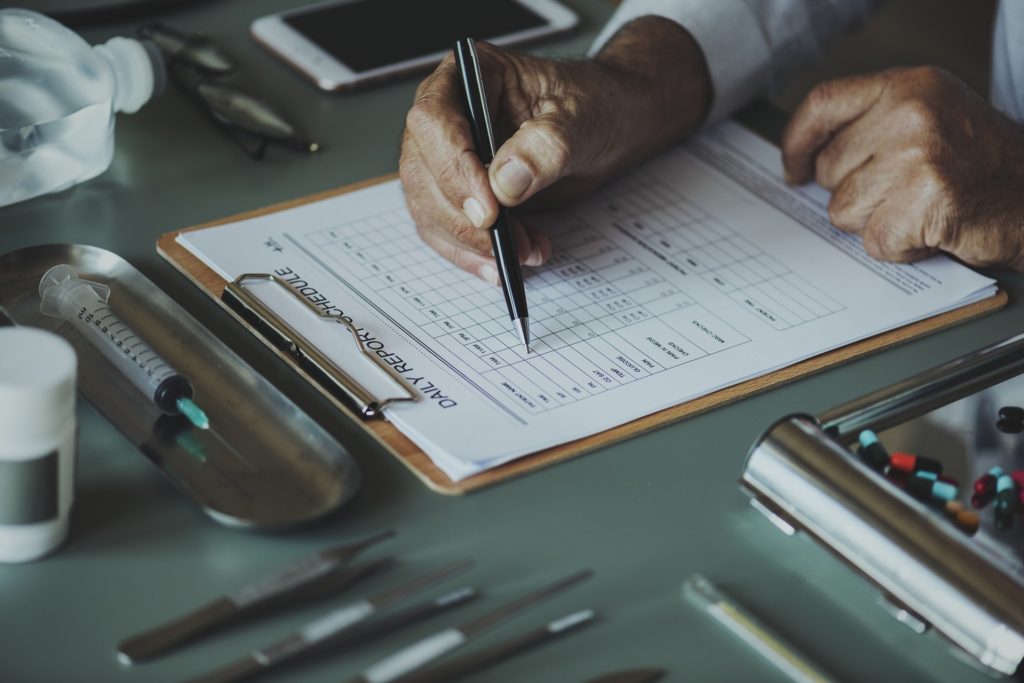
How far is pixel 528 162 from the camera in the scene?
838 millimetres

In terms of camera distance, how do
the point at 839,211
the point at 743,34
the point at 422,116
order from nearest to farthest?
1. the point at 422,116
2. the point at 839,211
3. the point at 743,34

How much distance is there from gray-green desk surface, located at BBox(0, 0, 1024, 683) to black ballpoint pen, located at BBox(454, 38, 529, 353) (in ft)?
0.44

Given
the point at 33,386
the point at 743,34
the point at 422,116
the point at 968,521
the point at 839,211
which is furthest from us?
the point at 743,34

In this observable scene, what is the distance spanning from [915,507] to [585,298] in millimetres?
307

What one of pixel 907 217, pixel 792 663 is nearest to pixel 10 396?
pixel 792 663

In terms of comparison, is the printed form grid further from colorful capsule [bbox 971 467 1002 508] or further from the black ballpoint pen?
colorful capsule [bbox 971 467 1002 508]

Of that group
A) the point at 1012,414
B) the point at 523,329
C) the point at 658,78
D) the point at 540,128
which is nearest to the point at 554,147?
the point at 540,128

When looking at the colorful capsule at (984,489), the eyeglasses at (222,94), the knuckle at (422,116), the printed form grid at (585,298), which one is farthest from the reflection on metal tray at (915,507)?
the eyeglasses at (222,94)

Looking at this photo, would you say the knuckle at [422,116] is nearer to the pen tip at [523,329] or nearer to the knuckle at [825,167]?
the pen tip at [523,329]

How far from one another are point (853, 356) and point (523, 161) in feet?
0.88

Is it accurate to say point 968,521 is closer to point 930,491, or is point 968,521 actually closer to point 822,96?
point 930,491

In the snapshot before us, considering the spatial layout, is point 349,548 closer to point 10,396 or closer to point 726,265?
point 10,396

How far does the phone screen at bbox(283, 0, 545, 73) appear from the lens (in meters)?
1.15

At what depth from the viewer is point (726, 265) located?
36.2 inches
